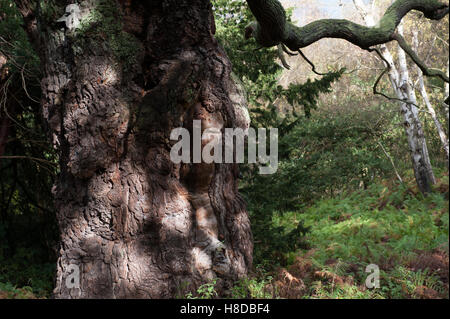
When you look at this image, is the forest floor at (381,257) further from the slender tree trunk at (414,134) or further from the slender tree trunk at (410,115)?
the slender tree trunk at (410,115)

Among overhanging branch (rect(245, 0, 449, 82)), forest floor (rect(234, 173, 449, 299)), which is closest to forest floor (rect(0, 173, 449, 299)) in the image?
forest floor (rect(234, 173, 449, 299))

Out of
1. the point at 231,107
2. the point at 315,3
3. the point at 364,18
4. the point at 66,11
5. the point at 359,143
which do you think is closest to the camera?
the point at 66,11

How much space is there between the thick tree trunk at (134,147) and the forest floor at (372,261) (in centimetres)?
60

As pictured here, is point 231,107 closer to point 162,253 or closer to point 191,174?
point 191,174

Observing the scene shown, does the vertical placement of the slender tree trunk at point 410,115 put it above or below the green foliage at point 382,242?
above

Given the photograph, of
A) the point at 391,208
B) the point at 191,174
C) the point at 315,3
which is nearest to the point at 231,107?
the point at 191,174

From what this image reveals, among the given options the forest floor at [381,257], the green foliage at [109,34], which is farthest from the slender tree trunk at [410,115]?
the green foliage at [109,34]

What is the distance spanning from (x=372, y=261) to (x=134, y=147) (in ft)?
11.0

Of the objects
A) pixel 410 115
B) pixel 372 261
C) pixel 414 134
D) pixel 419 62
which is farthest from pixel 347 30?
Result: pixel 410 115

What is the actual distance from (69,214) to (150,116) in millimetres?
1366

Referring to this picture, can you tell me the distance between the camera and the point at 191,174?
14.4ft

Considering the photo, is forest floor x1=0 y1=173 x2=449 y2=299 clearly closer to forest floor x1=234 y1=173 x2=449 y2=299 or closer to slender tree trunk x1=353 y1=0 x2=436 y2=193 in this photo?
forest floor x1=234 y1=173 x2=449 y2=299

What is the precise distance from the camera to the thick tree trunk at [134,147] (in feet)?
13.4

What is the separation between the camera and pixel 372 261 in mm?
5242
